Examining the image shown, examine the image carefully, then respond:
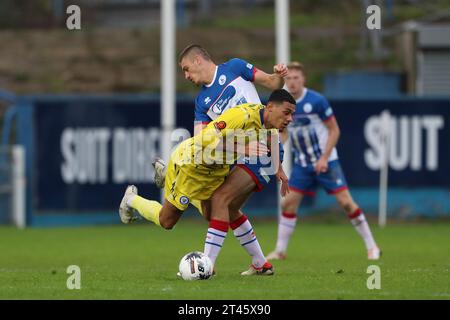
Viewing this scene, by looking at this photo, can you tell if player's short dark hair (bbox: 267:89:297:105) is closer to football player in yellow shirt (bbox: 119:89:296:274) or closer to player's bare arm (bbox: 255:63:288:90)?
football player in yellow shirt (bbox: 119:89:296:274)

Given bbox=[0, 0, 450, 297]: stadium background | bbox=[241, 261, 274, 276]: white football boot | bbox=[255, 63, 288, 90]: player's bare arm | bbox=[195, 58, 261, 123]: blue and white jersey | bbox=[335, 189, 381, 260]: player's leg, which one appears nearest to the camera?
bbox=[255, 63, 288, 90]: player's bare arm

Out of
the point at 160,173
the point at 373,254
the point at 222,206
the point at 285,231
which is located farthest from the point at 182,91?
the point at 222,206

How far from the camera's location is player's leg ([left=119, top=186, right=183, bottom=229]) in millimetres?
11750

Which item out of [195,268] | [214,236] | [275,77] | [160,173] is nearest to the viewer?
[195,268]

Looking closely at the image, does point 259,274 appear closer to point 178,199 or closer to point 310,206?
point 178,199

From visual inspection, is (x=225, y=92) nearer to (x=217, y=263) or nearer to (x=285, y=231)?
(x=217, y=263)

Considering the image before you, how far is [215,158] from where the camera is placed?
1122cm

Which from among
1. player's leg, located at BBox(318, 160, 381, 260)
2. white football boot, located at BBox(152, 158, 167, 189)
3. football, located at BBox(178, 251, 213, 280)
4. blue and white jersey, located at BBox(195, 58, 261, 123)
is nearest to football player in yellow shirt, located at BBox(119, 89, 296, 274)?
white football boot, located at BBox(152, 158, 167, 189)

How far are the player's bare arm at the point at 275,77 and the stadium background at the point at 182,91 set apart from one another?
12.0 metres

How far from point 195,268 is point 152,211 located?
1.16 meters

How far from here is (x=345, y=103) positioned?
24.4 metres

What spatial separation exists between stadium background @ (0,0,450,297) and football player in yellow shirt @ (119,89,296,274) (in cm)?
1236
